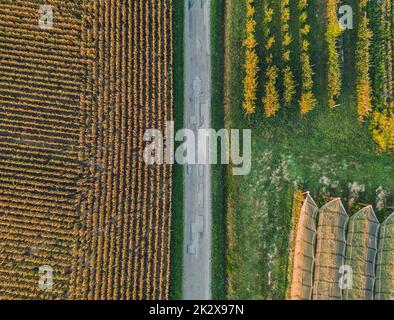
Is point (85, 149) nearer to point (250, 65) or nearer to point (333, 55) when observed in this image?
point (250, 65)

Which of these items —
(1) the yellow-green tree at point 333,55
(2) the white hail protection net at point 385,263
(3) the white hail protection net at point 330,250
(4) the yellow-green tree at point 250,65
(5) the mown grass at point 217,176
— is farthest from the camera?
(1) the yellow-green tree at point 333,55

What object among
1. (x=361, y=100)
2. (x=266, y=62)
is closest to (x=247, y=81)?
(x=266, y=62)

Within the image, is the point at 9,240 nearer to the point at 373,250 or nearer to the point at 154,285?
the point at 154,285

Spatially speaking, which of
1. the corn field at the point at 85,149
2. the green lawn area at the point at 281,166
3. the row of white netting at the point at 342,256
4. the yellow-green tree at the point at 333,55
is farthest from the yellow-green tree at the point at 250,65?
the row of white netting at the point at 342,256

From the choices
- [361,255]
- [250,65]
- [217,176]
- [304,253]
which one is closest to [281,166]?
[217,176]

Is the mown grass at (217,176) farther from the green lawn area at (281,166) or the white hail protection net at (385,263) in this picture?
the white hail protection net at (385,263)

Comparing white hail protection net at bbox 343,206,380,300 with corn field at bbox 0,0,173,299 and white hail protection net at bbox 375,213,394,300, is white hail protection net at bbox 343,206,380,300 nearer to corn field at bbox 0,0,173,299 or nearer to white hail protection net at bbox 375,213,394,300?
white hail protection net at bbox 375,213,394,300

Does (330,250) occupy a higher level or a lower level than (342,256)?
higher
